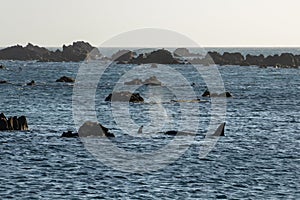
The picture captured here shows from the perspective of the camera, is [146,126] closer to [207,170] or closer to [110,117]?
[110,117]

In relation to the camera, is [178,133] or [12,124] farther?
[12,124]

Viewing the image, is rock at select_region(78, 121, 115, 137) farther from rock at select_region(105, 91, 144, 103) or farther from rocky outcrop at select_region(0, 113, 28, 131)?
rock at select_region(105, 91, 144, 103)

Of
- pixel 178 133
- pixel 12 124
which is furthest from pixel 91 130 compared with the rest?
pixel 12 124

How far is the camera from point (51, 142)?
6212 cm

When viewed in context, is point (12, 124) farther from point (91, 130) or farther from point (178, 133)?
point (178, 133)

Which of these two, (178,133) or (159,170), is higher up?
(178,133)

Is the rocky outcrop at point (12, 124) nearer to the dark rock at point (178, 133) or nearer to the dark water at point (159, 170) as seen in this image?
the dark water at point (159, 170)

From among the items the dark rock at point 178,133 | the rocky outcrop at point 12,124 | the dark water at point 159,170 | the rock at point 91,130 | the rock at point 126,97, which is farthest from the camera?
the rock at point 126,97

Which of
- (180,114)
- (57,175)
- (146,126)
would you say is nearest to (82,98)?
(180,114)

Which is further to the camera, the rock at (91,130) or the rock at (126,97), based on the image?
the rock at (126,97)

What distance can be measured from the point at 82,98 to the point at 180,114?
107 feet

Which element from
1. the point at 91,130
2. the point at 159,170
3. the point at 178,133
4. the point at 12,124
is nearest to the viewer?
the point at 159,170

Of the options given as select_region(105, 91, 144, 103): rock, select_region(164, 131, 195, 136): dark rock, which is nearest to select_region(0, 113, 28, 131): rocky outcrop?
select_region(164, 131, 195, 136): dark rock

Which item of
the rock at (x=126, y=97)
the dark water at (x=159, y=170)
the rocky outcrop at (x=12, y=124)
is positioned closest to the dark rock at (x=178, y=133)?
the dark water at (x=159, y=170)
